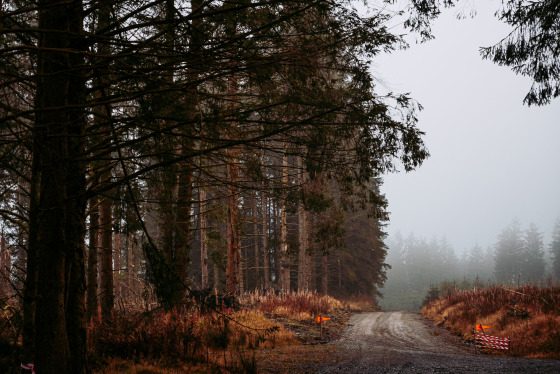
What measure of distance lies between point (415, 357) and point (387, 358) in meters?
0.69

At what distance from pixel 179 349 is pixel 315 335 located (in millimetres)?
7291

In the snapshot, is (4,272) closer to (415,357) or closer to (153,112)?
(153,112)

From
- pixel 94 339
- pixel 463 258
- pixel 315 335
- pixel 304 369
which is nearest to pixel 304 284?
pixel 315 335

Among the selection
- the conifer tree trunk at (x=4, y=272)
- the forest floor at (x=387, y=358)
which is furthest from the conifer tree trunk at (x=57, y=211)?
the forest floor at (x=387, y=358)

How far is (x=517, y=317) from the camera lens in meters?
12.3

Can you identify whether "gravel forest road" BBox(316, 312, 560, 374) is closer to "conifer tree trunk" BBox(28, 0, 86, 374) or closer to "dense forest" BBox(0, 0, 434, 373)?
"dense forest" BBox(0, 0, 434, 373)

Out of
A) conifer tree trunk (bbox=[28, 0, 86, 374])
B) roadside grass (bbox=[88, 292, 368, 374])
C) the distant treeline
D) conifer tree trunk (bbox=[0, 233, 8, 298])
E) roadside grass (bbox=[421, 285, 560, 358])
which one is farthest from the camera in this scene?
the distant treeline

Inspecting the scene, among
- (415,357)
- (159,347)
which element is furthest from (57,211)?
(415,357)

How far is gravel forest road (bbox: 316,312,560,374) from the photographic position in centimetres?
753

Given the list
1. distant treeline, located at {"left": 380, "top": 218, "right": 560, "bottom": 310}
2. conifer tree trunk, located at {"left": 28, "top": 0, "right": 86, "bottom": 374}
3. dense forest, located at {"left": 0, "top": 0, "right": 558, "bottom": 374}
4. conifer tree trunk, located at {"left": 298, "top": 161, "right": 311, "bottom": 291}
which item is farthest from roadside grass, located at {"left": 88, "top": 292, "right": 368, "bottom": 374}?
distant treeline, located at {"left": 380, "top": 218, "right": 560, "bottom": 310}

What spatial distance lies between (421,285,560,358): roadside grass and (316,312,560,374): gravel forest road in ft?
3.42

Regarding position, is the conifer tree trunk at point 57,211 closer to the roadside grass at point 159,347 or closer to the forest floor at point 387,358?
the roadside grass at point 159,347

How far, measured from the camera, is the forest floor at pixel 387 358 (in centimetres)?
754

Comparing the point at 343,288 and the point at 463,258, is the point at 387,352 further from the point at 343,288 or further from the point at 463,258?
the point at 463,258
